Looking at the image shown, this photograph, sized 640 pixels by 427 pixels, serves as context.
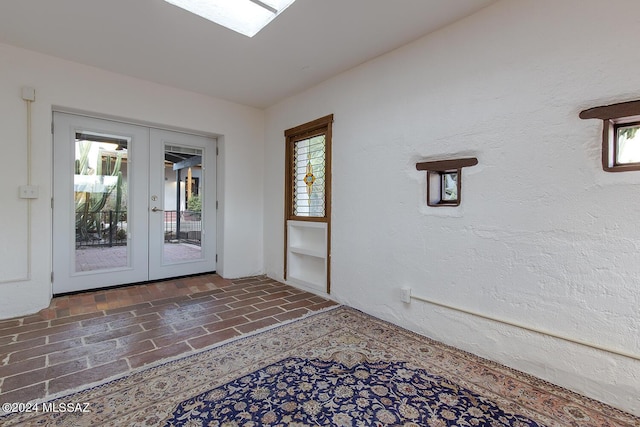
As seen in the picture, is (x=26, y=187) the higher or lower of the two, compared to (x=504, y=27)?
lower

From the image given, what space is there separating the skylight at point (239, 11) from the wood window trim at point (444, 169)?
1.63m

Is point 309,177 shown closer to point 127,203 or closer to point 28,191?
point 127,203

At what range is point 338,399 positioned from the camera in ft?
5.56

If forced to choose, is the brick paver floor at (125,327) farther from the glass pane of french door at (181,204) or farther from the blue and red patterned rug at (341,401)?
the blue and red patterned rug at (341,401)

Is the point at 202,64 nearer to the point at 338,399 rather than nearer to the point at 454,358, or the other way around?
the point at 338,399

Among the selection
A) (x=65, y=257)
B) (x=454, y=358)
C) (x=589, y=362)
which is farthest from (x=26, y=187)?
(x=589, y=362)

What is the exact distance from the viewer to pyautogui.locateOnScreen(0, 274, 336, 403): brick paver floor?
75.6 inches

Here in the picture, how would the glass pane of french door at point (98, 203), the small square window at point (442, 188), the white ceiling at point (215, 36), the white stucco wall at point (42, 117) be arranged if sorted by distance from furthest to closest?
the glass pane of french door at point (98, 203) < the white stucco wall at point (42, 117) < the small square window at point (442, 188) < the white ceiling at point (215, 36)

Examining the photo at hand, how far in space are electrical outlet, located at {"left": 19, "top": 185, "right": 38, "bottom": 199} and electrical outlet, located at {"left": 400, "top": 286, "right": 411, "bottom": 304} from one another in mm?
3624

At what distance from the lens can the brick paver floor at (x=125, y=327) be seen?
192 cm

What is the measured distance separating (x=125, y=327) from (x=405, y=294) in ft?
8.14

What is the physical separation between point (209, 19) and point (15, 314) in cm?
326

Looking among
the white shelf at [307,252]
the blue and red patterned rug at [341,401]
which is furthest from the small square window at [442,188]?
the white shelf at [307,252]

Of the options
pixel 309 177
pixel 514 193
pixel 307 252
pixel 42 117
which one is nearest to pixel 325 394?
pixel 514 193
